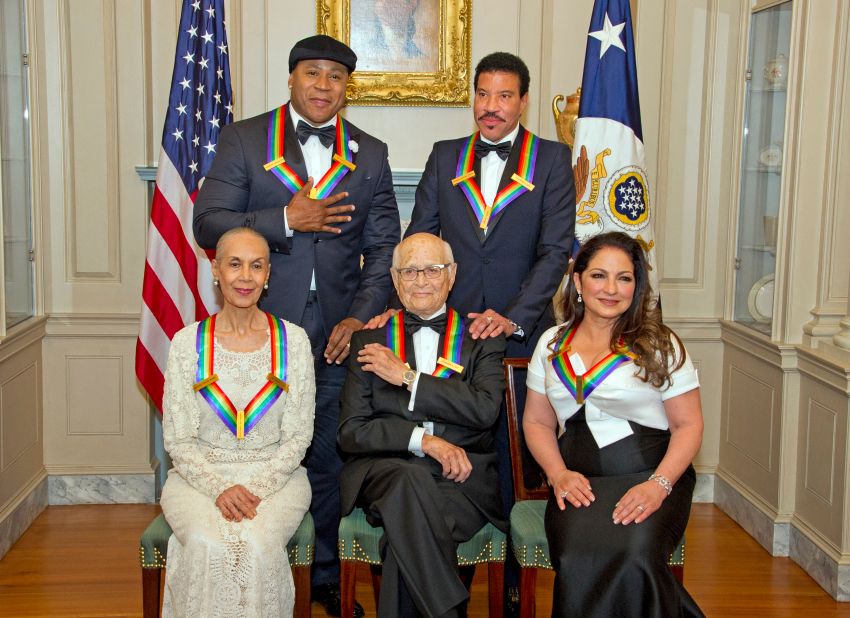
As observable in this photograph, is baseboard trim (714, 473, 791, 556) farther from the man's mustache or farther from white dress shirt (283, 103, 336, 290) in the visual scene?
white dress shirt (283, 103, 336, 290)

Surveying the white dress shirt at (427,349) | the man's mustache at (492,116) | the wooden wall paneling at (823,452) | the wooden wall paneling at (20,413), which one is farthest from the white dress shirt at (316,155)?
the wooden wall paneling at (823,452)

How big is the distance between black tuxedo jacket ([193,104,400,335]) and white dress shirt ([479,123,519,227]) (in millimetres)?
378

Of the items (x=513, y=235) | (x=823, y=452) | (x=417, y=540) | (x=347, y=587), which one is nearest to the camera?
(x=417, y=540)

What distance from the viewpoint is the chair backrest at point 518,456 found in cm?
339

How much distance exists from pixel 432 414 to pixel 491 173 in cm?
98

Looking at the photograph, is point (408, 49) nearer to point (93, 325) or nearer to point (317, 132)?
point (317, 132)

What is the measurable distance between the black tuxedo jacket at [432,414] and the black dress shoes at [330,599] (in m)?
0.63

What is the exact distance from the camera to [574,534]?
9.69ft

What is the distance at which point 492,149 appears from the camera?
3.62m

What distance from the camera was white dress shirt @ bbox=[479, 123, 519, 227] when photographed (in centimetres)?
364

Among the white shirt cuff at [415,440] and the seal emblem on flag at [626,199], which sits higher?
the seal emblem on flag at [626,199]

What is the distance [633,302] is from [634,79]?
5.88 ft

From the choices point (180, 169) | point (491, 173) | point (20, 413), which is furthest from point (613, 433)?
point (20, 413)

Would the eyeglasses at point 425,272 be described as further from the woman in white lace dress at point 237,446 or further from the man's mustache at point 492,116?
the man's mustache at point 492,116
